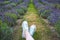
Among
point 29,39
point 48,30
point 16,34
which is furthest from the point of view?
point 48,30

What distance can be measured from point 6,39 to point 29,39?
3.65 feet

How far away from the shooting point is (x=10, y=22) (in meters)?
5.75

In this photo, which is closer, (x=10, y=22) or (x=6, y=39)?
(x=6, y=39)

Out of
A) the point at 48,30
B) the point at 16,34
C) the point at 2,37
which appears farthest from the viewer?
the point at 48,30

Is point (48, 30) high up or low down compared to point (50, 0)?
up

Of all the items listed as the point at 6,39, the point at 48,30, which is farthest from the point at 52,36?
the point at 6,39

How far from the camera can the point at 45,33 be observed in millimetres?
5199

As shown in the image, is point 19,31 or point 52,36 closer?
point 52,36

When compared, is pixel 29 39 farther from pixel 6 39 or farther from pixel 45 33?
pixel 45 33

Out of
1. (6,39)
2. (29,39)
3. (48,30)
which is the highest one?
(29,39)

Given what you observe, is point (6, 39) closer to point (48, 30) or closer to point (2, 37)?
point (2, 37)

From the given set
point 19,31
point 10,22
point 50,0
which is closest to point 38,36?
point 19,31

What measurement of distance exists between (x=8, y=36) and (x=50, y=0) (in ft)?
38.4

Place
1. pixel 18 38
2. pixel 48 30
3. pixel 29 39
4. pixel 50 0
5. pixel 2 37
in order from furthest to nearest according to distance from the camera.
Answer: pixel 50 0 → pixel 48 30 → pixel 18 38 → pixel 2 37 → pixel 29 39
